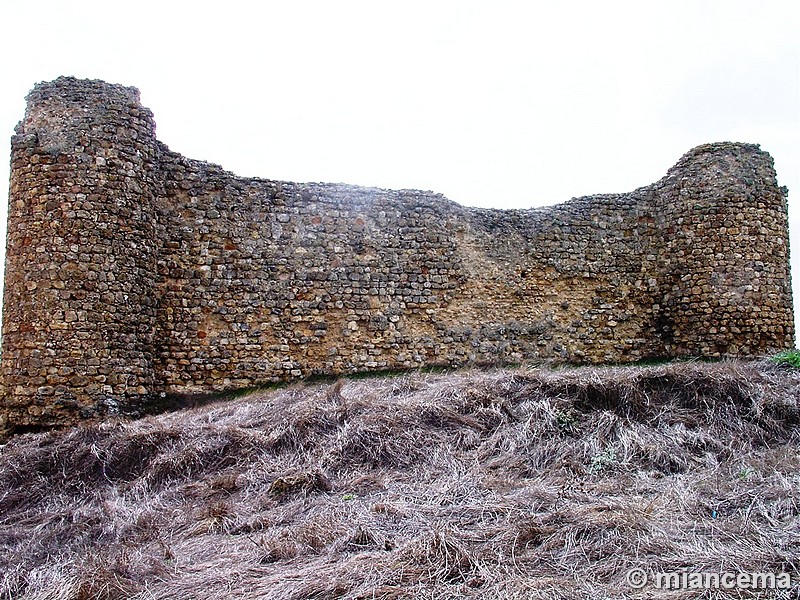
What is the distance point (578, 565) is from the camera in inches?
178

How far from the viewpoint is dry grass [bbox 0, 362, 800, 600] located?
4602mm

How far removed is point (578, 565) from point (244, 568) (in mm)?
2123

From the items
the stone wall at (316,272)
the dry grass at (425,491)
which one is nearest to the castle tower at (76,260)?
the stone wall at (316,272)

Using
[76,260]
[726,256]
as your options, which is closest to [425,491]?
[76,260]

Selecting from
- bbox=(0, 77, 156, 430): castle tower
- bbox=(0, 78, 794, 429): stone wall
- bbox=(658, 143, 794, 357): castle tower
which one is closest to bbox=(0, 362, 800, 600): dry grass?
bbox=(0, 77, 156, 430): castle tower

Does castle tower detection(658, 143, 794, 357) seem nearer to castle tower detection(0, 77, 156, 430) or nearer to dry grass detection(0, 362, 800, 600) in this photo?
dry grass detection(0, 362, 800, 600)

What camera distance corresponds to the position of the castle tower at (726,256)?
1427cm

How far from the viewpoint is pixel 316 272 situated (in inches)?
500

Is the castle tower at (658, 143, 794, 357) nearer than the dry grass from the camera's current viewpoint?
No

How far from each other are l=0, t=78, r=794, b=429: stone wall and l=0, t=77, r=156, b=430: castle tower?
3cm

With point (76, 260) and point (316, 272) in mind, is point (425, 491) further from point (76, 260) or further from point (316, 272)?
point (316, 272)

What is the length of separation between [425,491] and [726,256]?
34.5ft

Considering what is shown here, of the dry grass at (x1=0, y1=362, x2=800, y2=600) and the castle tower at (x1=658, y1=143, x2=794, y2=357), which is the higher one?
the castle tower at (x1=658, y1=143, x2=794, y2=357)

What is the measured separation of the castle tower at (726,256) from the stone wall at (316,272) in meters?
0.04
